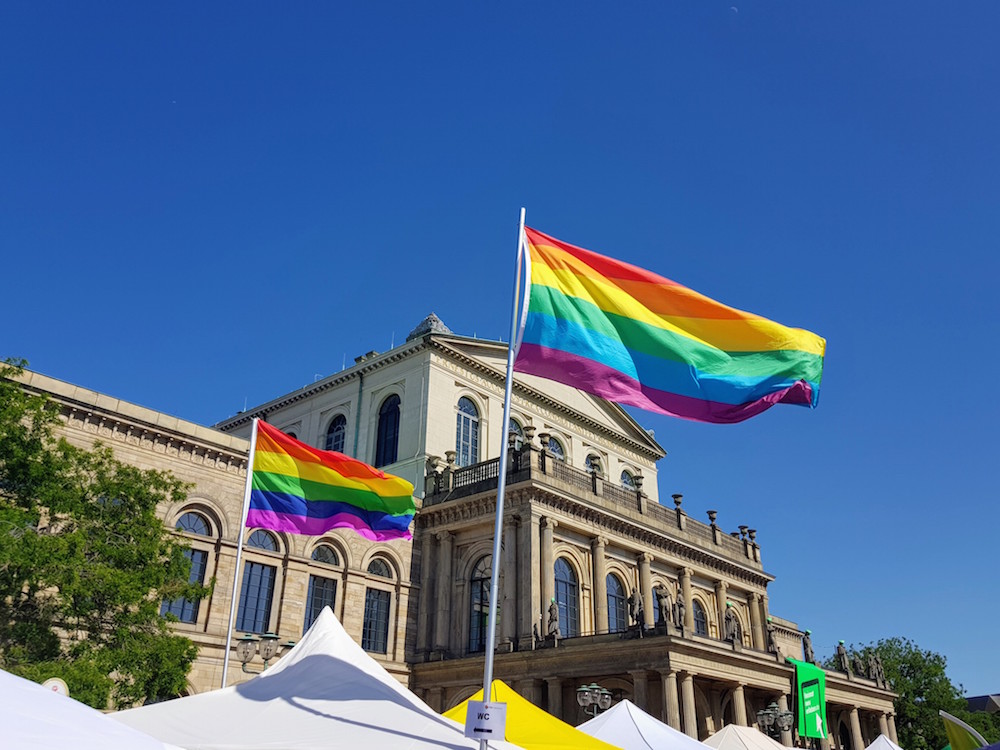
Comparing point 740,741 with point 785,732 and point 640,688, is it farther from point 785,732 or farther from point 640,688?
point 785,732

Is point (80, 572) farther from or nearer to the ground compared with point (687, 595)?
nearer to the ground

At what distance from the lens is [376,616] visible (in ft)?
105

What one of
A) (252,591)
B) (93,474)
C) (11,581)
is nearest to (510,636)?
(252,591)

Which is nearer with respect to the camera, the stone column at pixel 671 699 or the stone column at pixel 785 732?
the stone column at pixel 671 699

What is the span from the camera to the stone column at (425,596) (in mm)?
32938

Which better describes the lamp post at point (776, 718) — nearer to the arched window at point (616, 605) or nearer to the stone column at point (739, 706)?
the stone column at point (739, 706)

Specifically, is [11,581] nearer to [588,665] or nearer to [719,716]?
[588,665]

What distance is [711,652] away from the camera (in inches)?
1143

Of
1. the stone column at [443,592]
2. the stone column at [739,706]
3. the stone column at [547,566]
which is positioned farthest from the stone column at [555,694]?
the stone column at [739,706]

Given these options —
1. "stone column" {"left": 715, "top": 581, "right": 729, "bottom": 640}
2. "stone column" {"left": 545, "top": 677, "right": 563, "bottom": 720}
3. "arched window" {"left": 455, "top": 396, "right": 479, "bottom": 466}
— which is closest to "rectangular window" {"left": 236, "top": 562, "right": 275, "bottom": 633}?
"stone column" {"left": 545, "top": 677, "right": 563, "bottom": 720}

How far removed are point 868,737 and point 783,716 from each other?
1731cm

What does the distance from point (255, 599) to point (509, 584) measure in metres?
9.19

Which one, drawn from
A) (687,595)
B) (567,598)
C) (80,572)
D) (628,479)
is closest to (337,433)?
(567,598)

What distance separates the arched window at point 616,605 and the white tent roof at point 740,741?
1537cm
